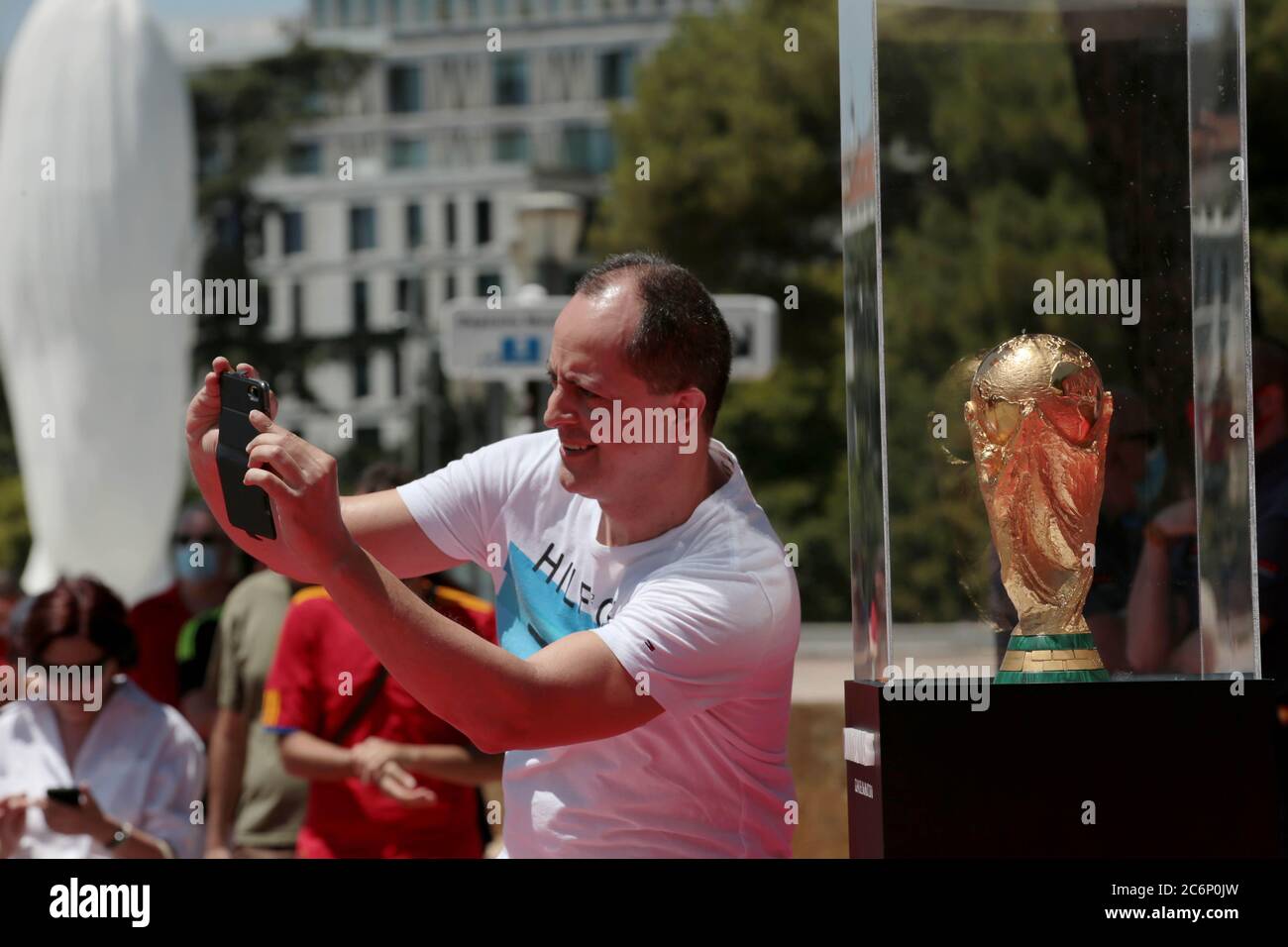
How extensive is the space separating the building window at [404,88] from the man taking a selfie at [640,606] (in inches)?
2344

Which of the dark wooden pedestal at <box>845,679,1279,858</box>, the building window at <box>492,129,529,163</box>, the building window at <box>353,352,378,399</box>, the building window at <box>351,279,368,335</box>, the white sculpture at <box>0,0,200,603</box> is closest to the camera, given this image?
the dark wooden pedestal at <box>845,679,1279,858</box>

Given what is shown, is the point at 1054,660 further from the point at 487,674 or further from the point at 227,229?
the point at 227,229

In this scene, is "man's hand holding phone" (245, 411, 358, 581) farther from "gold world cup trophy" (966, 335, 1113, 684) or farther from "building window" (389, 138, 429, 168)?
"building window" (389, 138, 429, 168)

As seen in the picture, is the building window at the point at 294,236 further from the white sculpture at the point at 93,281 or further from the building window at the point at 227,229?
the white sculpture at the point at 93,281

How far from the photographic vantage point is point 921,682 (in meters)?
2.47

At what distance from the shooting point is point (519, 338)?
253 inches

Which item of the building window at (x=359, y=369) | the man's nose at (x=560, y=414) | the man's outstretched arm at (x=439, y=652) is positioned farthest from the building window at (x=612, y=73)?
the man's outstretched arm at (x=439, y=652)

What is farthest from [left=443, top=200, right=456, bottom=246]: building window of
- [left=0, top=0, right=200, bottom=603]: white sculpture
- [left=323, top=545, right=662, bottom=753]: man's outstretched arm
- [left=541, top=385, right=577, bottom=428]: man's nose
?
[left=323, top=545, right=662, bottom=753]: man's outstretched arm

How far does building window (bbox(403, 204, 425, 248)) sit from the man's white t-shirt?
46777 millimetres

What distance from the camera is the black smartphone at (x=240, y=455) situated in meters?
2.28

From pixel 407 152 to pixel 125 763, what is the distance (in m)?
52.8

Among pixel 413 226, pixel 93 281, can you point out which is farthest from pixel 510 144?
pixel 93 281

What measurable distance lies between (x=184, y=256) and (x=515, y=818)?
43.9ft

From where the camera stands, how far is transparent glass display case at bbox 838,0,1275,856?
263cm
